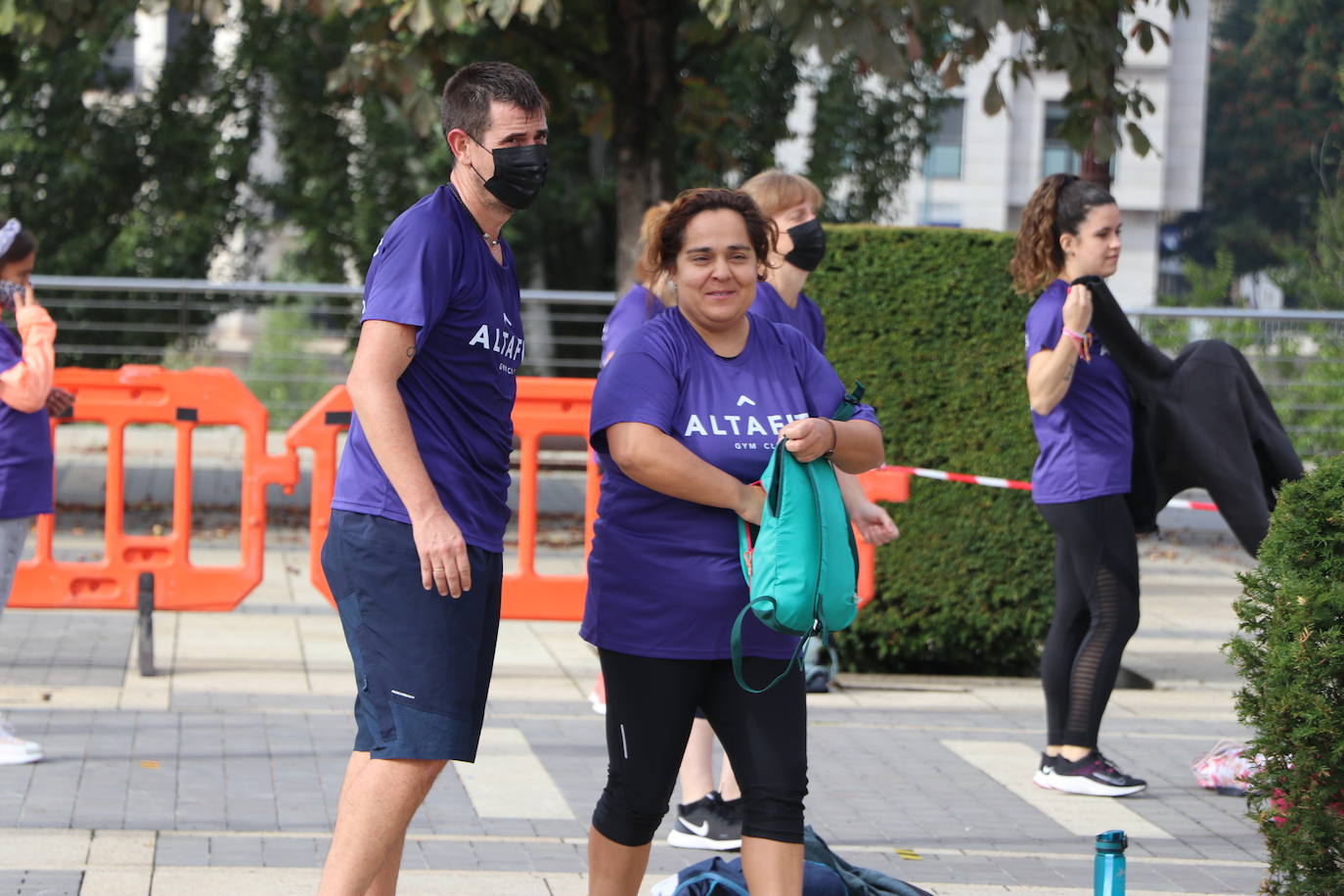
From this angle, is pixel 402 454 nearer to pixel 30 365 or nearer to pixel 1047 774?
pixel 30 365

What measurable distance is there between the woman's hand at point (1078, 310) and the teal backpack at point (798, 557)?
2.20 m

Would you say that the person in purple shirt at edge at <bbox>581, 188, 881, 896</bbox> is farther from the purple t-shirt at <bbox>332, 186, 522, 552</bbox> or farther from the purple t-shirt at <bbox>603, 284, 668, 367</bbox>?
the purple t-shirt at <bbox>603, 284, 668, 367</bbox>

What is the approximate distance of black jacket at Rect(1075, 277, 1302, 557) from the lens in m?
6.04

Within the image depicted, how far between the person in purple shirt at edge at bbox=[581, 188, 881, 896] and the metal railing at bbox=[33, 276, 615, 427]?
9555mm

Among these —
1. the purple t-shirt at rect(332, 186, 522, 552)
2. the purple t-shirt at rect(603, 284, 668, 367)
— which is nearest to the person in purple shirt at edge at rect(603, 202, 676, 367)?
the purple t-shirt at rect(603, 284, 668, 367)

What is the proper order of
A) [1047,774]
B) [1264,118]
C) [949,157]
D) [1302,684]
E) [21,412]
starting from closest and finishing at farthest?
[1302,684], [21,412], [1047,774], [1264,118], [949,157]

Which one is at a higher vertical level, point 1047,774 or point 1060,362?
point 1060,362

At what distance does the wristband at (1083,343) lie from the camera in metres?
5.79

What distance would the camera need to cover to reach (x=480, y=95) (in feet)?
12.1

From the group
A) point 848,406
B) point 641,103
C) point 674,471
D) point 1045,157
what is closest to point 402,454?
point 674,471

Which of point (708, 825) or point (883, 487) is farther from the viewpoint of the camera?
point (883, 487)

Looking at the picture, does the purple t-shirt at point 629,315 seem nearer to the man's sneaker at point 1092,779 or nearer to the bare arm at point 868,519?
the bare arm at point 868,519

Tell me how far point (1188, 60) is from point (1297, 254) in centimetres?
3155

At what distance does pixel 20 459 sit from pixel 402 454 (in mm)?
3128
